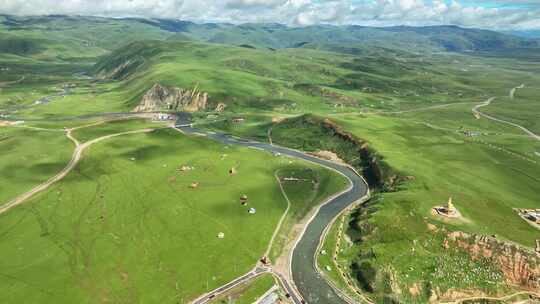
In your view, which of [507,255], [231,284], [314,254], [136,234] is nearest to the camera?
[231,284]

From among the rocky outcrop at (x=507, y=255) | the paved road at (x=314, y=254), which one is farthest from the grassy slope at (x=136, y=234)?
the rocky outcrop at (x=507, y=255)

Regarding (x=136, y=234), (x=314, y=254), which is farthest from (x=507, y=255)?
(x=136, y=234)

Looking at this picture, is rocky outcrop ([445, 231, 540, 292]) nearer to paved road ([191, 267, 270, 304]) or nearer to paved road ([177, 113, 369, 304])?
paved road ([177, 113, 369, 304])

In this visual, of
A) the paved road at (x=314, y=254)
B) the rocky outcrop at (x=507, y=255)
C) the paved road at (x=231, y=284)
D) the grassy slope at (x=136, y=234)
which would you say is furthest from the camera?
the grassy slope at (x=136, y=234)

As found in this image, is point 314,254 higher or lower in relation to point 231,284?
higher

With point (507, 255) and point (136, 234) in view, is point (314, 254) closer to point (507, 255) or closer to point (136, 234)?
point (507, 255)

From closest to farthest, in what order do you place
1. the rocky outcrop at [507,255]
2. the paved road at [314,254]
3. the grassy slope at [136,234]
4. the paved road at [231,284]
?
the paved road at [231,284] < the paved road at [314,254] < the rocky outcrop at [507,255] < the grassy slope at [136,234]

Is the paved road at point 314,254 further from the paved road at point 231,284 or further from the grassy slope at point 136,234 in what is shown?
the grassy slope at point 136,234

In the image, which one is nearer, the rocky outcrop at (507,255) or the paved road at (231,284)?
the paved road at (231,284)

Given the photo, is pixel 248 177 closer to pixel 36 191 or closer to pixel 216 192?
pixel 216 192

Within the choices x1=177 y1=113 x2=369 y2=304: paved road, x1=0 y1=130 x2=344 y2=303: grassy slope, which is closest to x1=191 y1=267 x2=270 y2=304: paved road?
x1=0 y1=130 x2=344 y2=303: grassy slope
